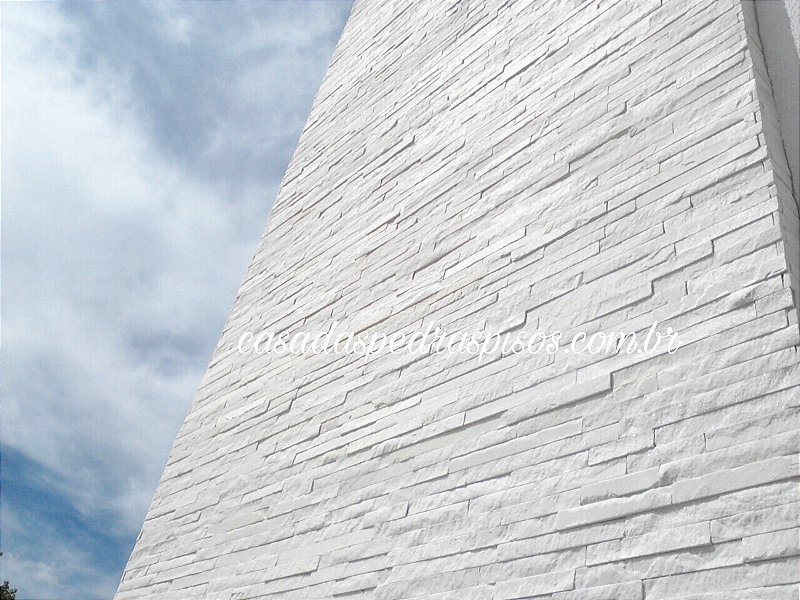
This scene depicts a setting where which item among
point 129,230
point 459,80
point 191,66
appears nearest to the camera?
point 459,80

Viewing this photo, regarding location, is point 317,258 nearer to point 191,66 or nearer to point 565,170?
point 565,170

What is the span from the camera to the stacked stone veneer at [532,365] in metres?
1.28

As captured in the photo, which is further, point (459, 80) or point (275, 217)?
point (275, 217)

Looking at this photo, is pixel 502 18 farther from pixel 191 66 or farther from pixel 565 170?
pixel 191 66

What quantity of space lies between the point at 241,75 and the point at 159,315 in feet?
12.6

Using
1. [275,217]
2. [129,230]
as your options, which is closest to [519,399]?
[275,217]

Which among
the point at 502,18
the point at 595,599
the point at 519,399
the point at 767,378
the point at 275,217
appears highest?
the point at 502,18

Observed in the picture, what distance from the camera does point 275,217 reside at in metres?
3.56

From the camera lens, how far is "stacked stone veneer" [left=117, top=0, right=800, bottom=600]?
50.3 inches

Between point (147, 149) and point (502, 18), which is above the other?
point (147, 149)

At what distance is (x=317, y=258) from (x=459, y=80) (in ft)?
2.92

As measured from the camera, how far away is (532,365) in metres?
1.70

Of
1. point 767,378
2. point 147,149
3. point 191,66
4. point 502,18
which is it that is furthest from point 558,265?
point 147,149

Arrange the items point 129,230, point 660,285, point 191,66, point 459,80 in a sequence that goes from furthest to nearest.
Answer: point 129,230 < point 191,66 < point 459,80 < point 660,285
